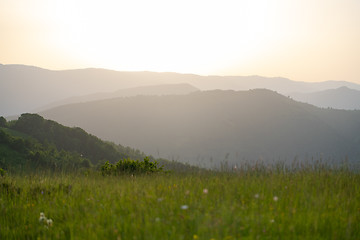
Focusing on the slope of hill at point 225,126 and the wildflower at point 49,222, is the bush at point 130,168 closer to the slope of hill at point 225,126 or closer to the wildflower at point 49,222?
the wildflower at point 49,222

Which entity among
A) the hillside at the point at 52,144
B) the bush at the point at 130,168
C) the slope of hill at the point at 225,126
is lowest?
the slope of hill at the point at 225,126

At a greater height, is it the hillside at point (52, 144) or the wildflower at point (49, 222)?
the wildflower at point (49, 222)

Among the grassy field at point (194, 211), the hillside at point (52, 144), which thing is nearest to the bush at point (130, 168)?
the grassy field at point (194, 211)

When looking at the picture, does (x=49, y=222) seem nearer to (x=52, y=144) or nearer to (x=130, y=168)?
(x=130, y=168)

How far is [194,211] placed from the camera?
4832 mm

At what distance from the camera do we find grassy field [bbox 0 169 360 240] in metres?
4.25

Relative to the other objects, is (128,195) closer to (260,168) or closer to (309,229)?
(309,229)

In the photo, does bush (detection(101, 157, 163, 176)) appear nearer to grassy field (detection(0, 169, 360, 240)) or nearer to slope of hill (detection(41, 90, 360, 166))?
grassy field (detection(0, 169, 360, 240))

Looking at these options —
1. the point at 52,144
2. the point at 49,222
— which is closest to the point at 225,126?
the point at 52,144

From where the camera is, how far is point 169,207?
509 cm

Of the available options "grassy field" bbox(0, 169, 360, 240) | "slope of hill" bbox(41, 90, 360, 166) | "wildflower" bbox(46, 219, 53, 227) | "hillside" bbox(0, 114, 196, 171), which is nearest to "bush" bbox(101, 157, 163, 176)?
"grassy field" bbox(0, 169, 360, 240)

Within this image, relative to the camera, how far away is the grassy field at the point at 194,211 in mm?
4246

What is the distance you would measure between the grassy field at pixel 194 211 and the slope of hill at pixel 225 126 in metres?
88.5

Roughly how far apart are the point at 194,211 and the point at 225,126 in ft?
389
